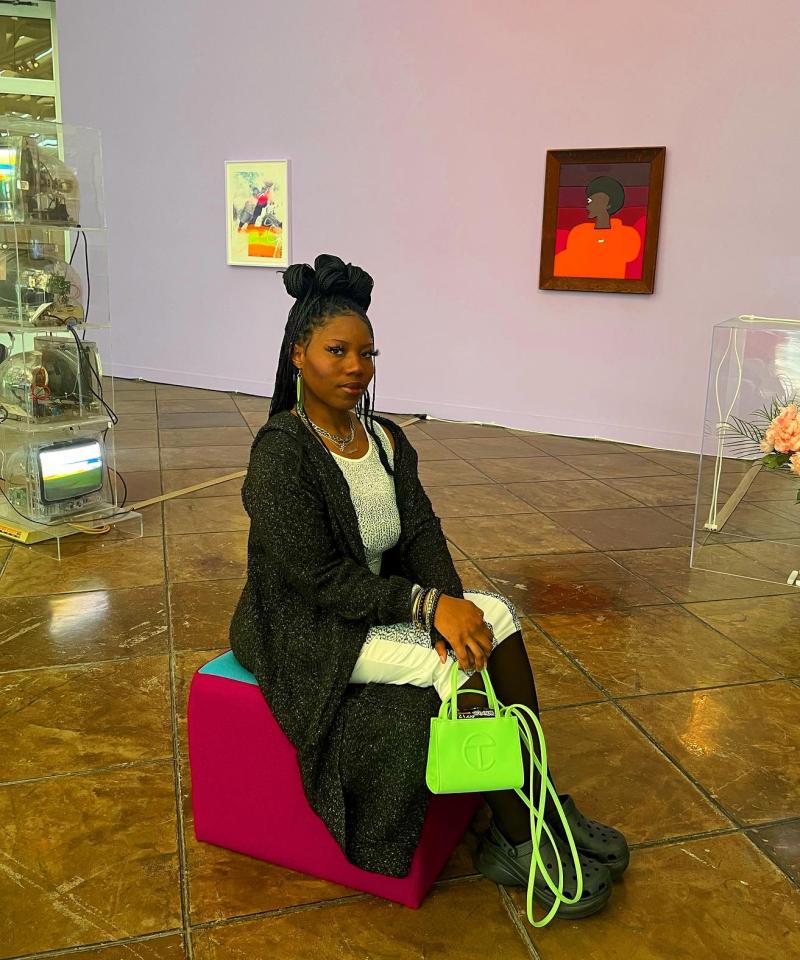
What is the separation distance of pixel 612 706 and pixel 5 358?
Result: 298 cm

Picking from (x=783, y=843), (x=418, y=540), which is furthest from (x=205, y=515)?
(x=783, y=843)

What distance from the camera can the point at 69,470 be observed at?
A: 4133 millimetres

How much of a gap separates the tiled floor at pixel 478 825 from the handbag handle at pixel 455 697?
457 millimetres

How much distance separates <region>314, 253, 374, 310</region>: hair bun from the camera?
202 centimetres

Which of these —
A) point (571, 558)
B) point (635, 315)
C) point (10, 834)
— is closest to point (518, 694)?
point (10, 834)

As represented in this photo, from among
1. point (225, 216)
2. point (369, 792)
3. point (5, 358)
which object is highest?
point (225, 216)

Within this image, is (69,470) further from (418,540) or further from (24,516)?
(418,540)

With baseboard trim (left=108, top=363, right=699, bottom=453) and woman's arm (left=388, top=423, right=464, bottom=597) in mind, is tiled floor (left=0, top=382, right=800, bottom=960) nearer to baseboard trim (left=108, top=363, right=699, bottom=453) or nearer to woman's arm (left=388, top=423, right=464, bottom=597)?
woman's arm (left=388, top=423, right=464, bottom=597)

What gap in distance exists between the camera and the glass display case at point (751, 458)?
3.77 meters

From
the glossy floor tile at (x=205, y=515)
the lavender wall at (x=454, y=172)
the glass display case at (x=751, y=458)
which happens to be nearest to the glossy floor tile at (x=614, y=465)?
the lavender wall at (x=454, y=172)

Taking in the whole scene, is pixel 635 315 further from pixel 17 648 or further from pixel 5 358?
pixel 17 648

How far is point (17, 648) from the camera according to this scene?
3115mm

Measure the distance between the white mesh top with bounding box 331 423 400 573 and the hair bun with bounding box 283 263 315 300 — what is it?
38 centimetres

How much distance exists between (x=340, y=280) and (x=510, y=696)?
0.98 meters
